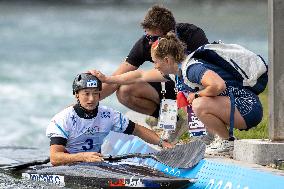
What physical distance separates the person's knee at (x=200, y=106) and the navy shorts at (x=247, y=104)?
24 centimetres

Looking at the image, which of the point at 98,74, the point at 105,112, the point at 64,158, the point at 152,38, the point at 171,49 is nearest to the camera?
the point at 171,49

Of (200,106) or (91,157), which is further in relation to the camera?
(91,157)

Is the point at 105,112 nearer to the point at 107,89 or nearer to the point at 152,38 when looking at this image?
the point at 152,38

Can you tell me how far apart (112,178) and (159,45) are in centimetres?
→ 150

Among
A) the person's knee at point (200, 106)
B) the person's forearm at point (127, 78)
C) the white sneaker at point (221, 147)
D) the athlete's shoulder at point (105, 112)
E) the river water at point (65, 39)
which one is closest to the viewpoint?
the person's knee at point (200, 106)

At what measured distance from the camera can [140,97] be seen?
13594 millimetres

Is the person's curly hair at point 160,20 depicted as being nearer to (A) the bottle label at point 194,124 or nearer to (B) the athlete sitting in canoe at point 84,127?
(B) the athlete sitting in canoe at point 84,127

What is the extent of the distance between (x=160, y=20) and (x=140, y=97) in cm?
155

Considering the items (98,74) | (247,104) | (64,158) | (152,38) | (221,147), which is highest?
(152,38)

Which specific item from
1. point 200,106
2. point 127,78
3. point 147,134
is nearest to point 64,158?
point 147,134

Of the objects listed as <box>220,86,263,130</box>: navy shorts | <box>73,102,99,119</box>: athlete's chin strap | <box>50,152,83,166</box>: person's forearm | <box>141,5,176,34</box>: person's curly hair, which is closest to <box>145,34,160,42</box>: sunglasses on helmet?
<box>141,5,176,34</box>: person's curly hair

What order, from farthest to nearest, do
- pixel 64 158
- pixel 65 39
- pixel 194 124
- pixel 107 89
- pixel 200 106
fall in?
pixel 65 39
pixel 107 89
pixel 194 124
pixel 64 158
pixel 200 106

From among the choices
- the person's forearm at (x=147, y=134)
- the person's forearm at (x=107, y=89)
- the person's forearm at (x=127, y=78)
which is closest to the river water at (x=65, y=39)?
the person's forearm at (x=107, y=89)

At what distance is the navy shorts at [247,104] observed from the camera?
1111cm
